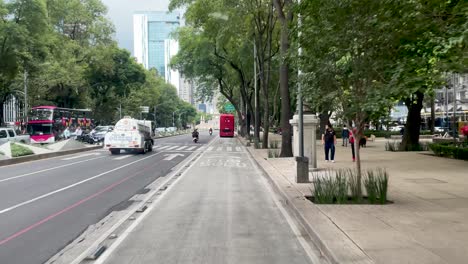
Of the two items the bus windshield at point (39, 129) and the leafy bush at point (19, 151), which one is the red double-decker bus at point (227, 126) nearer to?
the bus windshield at point (39, 129)

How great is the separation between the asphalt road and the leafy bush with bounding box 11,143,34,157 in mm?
5404

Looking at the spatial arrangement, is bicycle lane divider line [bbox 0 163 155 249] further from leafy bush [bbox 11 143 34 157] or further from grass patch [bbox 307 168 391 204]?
leafy bush [bbox 11 143 34 157]

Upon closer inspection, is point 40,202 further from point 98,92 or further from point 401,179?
point 98,92

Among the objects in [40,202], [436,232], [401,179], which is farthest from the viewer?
[401,179]

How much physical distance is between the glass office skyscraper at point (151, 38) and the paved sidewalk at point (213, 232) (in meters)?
132

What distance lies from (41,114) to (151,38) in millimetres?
114440

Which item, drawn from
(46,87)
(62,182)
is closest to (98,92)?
(46,87)

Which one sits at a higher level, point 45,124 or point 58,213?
point 45,124

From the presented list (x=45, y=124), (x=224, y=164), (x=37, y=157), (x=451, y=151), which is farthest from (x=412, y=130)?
(x=45, y=124)

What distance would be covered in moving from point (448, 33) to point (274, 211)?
18.3 ft

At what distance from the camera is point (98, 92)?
72.2 m

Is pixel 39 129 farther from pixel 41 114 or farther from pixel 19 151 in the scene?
pixel 19 151

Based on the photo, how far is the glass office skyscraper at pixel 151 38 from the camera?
14662cm

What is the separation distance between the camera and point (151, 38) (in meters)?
156
